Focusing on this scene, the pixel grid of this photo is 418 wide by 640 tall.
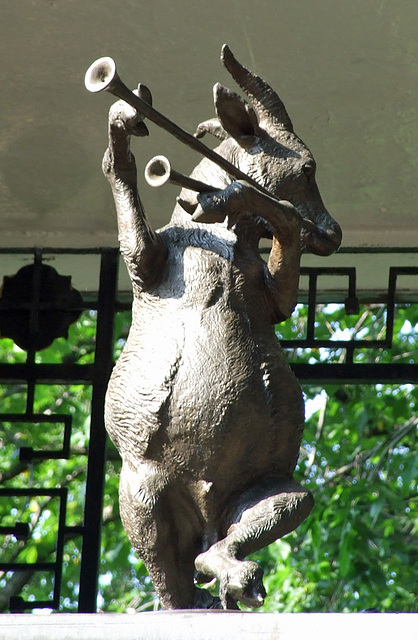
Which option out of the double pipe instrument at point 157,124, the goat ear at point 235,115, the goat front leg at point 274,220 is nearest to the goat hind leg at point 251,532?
the goat front leg at point 274,220

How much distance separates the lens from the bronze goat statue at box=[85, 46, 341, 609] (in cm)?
199

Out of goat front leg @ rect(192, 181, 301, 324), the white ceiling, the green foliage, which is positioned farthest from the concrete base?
the green foliage

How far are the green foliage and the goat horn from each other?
9.30ft

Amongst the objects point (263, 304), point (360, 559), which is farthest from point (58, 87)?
point (360, 559)

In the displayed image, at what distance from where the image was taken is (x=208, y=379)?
199 centimetres

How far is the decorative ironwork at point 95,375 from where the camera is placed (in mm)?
3129

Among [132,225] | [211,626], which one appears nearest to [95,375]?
[132,225]

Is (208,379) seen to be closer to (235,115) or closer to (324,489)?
(235,115)

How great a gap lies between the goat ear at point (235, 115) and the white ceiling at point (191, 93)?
718mm

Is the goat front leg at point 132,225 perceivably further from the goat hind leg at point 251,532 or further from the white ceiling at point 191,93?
the white ceiling at point 191,93

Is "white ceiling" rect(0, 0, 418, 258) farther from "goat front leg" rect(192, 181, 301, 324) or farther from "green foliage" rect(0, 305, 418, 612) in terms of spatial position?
"green foliage" rect(0, 305, 418, 612)

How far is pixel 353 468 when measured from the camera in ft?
18.9

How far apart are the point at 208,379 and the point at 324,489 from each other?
3.74 meters

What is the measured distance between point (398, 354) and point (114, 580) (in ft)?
6.75
